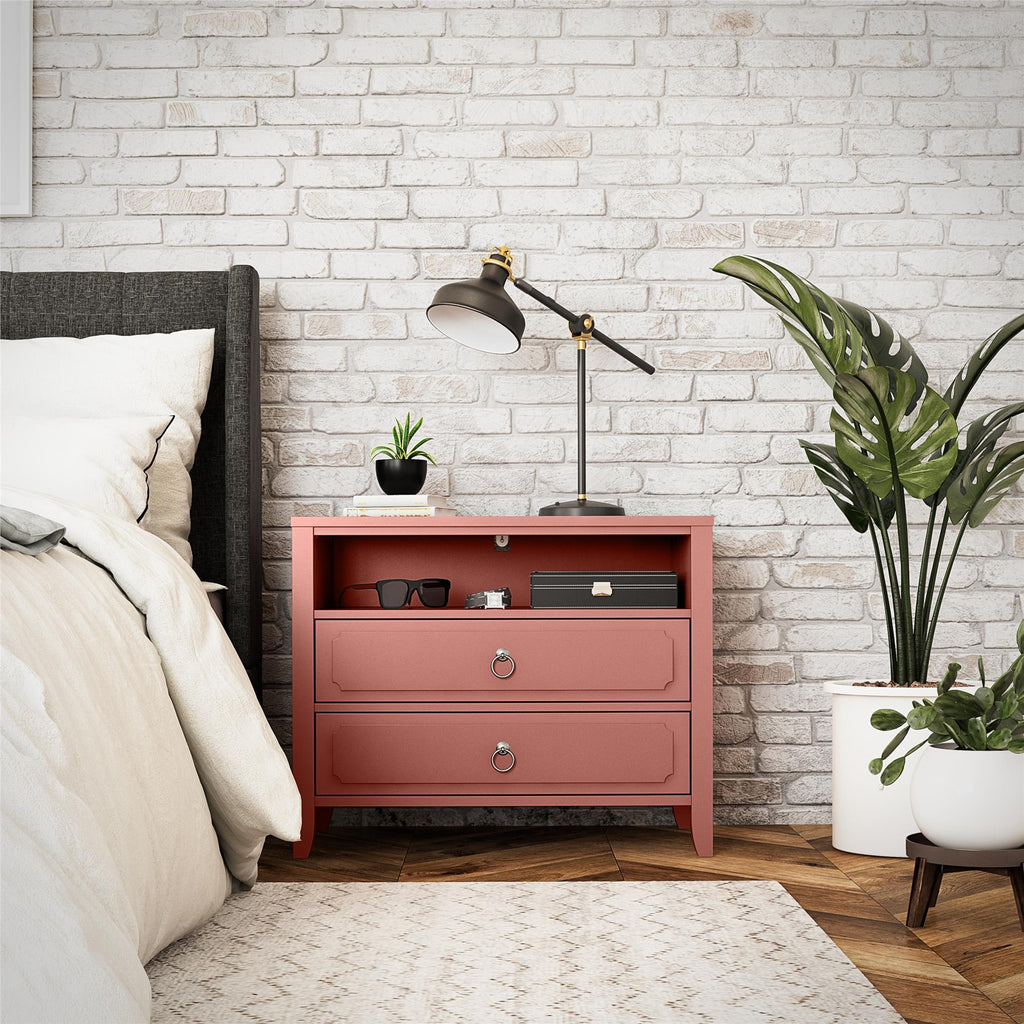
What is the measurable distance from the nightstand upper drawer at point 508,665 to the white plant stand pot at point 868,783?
0.35m

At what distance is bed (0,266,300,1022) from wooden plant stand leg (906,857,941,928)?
995 millimetres

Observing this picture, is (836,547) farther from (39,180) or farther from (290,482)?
(39,180)

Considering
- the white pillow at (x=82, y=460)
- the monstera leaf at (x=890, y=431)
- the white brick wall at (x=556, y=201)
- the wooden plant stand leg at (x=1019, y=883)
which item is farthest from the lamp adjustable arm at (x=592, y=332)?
the wooden plant stand leg at (x=1019, y=883)

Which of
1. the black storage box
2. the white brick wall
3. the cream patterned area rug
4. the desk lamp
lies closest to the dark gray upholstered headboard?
the white brick wall

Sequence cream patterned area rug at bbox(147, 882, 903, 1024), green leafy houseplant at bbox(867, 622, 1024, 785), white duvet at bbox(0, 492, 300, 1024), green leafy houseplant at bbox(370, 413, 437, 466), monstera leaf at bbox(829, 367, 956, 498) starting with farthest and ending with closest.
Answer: green leafy houseplant at bbox(370, 413, 437, 466), monstera leaf at bbox(829, 367, 956, 498), green leafy houseplant at bbox(867, 622, 1024, 785), cream patterned area rug at bbox(147, 882, 903, 1024), white duvet at bbox(0, 492, 300, 1024)

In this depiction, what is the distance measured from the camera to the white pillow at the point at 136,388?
7.00 ft

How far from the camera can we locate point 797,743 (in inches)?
93.8

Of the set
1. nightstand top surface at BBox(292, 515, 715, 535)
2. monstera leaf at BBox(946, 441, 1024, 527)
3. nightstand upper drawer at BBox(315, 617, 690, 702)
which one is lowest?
nightstand upper drawer at BBox(315, 617, 690, 702)

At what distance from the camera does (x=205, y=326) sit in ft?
7.65

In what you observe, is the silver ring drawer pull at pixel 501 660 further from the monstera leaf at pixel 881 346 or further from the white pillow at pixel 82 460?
the monstera leaf at pixel 881 346

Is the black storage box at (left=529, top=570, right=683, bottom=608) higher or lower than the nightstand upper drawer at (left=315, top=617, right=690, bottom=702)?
higher

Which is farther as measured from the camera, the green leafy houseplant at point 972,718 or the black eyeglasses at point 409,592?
the black eyeglasses at point 409,592

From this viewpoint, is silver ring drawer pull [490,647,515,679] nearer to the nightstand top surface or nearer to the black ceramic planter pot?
the nightstand top surface

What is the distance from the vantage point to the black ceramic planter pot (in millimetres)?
2197
